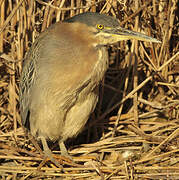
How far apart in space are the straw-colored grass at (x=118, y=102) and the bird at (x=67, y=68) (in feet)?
0.85

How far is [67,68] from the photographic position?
3283mm

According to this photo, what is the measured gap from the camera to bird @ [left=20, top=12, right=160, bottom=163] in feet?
10.8

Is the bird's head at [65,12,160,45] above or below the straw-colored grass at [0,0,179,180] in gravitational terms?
above

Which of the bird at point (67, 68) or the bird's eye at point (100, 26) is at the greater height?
the bird's eye at point (100, 26)

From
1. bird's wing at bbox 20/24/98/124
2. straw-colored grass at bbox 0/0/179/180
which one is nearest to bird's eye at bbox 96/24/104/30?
bird's wing at bbox 20/24/98/124

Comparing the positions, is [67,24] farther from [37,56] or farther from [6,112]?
[6,112]

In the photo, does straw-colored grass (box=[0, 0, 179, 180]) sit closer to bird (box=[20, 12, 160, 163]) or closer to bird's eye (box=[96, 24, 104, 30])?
bird (box=[20, 12, 160, 163])

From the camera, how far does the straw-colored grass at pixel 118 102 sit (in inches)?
140

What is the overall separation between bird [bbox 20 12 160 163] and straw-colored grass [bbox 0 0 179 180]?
258 millimetres

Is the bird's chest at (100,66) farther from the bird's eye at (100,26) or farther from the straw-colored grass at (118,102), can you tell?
the straw-colored grass at (118,102)

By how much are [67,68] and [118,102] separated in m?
1.17

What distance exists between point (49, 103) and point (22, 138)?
31.7 inches

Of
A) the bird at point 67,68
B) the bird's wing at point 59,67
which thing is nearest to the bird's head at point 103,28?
the bird at point 67,68

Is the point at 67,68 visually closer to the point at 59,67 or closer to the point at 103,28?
the point at 59,67
